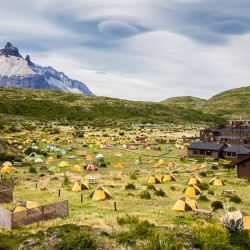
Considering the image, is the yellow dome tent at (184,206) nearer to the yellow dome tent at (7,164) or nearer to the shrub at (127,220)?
the shrub at (127,220)

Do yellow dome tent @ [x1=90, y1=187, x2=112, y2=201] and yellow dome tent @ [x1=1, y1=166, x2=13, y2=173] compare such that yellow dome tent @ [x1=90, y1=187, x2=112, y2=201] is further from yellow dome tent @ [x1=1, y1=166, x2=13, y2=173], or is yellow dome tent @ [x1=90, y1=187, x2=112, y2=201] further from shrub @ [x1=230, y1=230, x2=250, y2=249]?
yellow dome tent @ [x1=1, y1=166, x2=13, y2=173]

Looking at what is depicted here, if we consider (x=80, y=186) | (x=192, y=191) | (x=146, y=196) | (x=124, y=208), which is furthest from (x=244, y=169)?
(x=124, y=208)

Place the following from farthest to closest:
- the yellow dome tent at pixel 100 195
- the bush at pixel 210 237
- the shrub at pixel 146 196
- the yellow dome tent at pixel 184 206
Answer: the shrub at pixel 146 196, the yellow dome tent at pixel 100 195, the yellow dome tent at pixel 184 206, the bush at pixel 210 237

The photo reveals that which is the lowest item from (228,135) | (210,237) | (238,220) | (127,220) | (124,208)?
(124,208)

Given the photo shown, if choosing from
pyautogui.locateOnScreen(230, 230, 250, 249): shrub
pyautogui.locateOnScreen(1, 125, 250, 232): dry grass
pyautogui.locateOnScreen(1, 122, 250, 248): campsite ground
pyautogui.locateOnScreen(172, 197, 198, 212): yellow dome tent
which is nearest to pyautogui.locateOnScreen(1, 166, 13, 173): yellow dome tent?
pyautogui.locateOnScreen(1, 122, 250, 248): campsite ground

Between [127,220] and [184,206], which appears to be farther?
[184,206]

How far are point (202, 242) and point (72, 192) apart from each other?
17.9m

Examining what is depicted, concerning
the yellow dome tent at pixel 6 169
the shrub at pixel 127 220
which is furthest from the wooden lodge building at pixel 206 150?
the shrub at pixel 127 220

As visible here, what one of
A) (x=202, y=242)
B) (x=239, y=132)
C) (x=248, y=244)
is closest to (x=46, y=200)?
(x=202, y=242)

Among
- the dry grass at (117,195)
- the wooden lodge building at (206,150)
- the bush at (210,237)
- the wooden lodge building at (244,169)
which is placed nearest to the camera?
the bush at (210,237)

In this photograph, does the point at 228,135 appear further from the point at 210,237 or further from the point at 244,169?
the point at 210,237

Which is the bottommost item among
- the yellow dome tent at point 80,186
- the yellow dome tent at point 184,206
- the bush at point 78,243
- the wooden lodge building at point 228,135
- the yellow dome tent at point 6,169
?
the yellow dome tent at point 6,169

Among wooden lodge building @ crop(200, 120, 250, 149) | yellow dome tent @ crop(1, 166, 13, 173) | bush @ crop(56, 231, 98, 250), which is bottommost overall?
yellow dome tent @ crop(1, 166, 13, 173)

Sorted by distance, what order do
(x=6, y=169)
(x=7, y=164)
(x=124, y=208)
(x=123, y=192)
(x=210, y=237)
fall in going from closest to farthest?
1. (x=210, y=237)
2. (x=124, y=208)
3. (x=123, y=192)
4. (x=6, y=169)
5. (x=7, y=164)
